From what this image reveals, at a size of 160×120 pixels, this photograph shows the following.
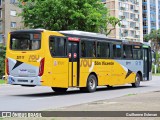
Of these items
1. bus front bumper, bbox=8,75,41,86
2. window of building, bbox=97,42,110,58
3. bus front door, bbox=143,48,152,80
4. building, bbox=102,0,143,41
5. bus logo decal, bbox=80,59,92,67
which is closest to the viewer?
bus front bumper, bbox=8,75,41,86

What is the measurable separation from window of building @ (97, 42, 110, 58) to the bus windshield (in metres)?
4.75

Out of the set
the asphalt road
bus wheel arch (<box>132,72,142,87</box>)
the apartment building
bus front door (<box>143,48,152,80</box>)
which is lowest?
the asphalt road

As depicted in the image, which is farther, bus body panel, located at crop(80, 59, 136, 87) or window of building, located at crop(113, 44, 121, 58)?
window of building, located at crop(113, 44, 121, 58)

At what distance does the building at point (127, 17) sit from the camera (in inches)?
4237

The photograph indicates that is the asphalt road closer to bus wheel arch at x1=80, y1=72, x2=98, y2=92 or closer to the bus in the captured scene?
bus wheel arch at x1=80, y1=72, x2=98, y2=92

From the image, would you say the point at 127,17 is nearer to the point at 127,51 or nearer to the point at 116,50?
the point at 127,51

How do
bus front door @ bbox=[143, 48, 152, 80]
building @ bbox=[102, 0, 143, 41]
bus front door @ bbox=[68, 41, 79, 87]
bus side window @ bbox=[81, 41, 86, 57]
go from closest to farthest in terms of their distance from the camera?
bus front door @ bbox=[68, 41, 79, 87] → bus side window @ bbox=[81, 41, 86, 57] → bus front door @ bbox=[143, 48, 152, 80] → building @ bbox=[102, 0, 143, 41]

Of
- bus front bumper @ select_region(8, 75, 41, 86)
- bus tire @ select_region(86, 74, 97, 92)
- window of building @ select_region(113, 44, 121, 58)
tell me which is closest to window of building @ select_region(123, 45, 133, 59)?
window of building @ select_region(113, 44, 121, 58)

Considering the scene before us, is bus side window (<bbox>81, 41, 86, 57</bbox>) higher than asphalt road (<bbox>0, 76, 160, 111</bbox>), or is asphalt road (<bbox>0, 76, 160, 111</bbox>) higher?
bus side window (<bbox>81, 41, 86, 57</bbox>)

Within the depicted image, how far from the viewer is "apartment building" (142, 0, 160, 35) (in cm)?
12300

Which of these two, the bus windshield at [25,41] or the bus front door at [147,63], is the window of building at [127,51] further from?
the bus windshield at [25,41]

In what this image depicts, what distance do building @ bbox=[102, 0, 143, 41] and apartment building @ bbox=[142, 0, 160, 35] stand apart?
5141 mm

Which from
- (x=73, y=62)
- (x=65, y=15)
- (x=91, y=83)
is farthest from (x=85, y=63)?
(x=65, y=15)

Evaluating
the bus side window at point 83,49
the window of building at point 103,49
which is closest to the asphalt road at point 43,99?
the bus side window at point 83,49
